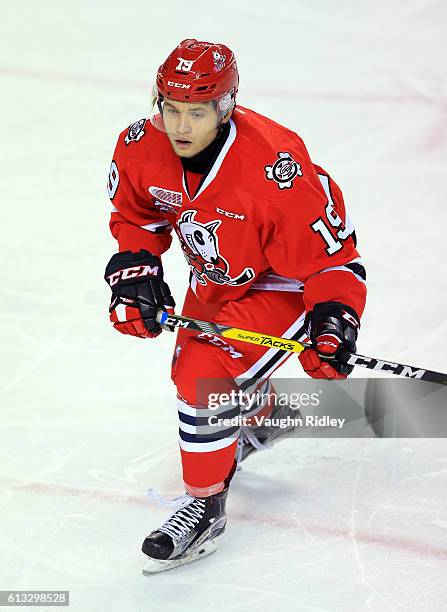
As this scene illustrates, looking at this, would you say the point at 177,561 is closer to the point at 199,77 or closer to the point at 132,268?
the point at 132,268

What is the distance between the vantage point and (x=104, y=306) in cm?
340

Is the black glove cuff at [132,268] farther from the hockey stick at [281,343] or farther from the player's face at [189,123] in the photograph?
the player's face at [189,123]

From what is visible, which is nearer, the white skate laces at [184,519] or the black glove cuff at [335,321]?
the black glove cuff at [335,321]

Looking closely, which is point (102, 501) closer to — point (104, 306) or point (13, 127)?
point (104, 306)

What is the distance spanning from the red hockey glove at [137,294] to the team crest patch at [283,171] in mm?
410

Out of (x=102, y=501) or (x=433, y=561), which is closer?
(x=433, y=561)

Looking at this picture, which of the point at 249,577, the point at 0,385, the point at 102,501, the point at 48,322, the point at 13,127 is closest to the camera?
the point at 249,577

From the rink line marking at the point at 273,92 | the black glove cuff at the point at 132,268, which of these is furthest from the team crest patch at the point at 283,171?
the rink line marking at the point at 273,92

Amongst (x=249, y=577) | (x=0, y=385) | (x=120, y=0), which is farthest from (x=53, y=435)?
(x=120, y=0)

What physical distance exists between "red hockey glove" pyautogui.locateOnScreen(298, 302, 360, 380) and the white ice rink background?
0.47m

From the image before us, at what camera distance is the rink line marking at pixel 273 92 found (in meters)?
4.57

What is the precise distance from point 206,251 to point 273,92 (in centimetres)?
243

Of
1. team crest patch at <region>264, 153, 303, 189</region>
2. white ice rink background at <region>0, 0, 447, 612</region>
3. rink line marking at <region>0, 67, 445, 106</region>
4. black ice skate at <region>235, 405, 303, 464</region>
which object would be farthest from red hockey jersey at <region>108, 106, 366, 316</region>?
rink line marking at <region>0, 67, 445, 106</region>

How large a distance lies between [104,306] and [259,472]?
917 mm
